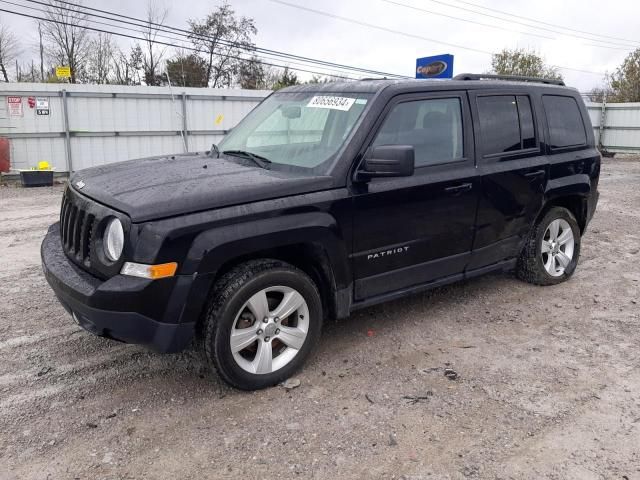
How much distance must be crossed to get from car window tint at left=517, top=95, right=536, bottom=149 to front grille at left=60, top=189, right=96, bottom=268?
3493 millimetres

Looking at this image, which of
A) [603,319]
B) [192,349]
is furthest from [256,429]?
[603,319]

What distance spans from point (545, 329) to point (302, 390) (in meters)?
2.15

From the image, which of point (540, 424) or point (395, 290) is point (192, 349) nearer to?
point (395, 290)

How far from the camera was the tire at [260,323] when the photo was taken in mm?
3117

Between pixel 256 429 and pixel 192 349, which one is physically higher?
pixel 192 349

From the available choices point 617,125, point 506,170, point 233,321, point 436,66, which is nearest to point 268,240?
point 233,321

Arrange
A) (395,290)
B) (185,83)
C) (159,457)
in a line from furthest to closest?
(185,83) < (395,290) < (159,457)

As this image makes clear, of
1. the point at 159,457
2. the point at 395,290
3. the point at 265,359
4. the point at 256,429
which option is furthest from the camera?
the point at 395,290

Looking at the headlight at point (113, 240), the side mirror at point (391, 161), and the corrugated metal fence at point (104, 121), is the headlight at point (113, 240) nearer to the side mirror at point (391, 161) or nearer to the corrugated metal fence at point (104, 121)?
the side mirror at point (391, 161)

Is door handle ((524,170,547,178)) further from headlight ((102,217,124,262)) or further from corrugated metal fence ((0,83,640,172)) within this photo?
corrugated metal fence ((0,83,640,172))

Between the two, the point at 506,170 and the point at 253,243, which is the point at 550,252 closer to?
the point at 506,170

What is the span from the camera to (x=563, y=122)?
16.9 feet

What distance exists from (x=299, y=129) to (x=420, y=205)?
1.06 m

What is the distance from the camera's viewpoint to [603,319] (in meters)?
4.57
